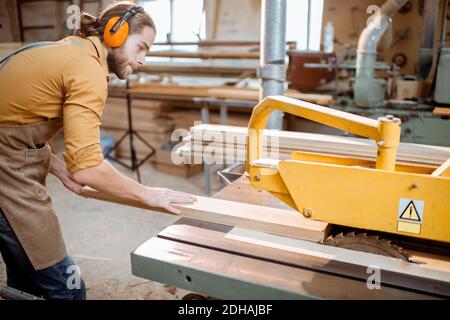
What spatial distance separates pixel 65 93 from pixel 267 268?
83 centimetres

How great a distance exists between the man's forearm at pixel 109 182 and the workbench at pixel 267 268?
176 mm

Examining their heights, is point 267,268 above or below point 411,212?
below

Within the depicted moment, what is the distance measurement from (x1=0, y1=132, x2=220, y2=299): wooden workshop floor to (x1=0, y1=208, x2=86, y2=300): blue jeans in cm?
99

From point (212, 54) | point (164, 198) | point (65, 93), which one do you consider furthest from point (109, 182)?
point (212, 54)

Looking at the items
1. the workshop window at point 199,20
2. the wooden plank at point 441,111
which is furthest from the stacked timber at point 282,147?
the workshop window at point 199,20

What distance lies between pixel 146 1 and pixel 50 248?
5326 millimetres

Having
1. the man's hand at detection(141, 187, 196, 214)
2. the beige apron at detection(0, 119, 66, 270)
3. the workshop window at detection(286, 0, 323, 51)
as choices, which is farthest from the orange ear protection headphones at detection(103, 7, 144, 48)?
the workshop window at detection(286, 0, 323, 51)

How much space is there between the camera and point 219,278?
111 centimetres

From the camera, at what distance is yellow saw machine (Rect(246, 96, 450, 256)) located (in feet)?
3.53

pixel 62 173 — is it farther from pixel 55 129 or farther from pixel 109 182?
pixel 109 182

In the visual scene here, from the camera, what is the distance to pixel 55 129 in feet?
4.92

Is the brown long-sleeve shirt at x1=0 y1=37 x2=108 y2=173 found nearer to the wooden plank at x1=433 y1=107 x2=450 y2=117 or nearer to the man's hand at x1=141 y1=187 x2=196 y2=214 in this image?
the man's hand at x1=141 y1=187 x2=196 y2=214

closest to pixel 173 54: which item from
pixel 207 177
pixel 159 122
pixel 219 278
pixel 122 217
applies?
Answer: pixel 159 122
